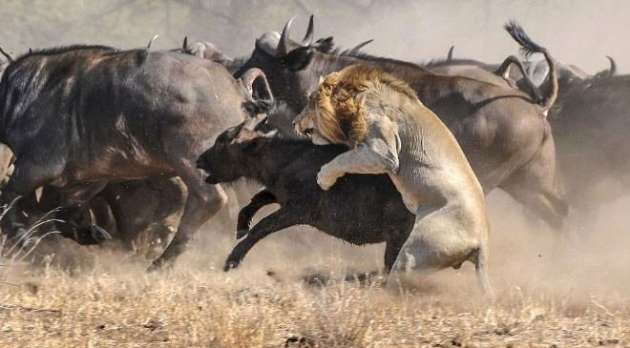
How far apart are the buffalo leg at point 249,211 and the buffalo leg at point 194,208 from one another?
99 cm

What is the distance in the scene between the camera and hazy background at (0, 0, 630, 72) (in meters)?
33.6

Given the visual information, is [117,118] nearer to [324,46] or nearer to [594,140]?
[324,46]

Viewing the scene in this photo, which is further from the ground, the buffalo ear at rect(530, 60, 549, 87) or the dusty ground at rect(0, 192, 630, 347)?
the buffalo ear at rect(530, 60, 549, 87)

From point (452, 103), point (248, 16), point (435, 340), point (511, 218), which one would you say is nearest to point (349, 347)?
point (435, 340)

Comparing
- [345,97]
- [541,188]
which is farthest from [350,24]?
[345,97]

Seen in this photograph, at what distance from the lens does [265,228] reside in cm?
899

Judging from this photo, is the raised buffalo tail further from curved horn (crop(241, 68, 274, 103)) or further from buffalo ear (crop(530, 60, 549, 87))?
curved horn (crop(241, 68, 274, 103))

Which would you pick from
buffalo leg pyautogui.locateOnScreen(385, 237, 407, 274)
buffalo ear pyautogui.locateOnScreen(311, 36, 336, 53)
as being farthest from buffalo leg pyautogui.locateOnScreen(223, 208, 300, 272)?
buffalo ear pyautogui.locateOnScreen(311, 36, 336, 53)

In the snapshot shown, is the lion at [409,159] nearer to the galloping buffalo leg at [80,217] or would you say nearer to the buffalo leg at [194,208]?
the buffalo leg at [194,208]

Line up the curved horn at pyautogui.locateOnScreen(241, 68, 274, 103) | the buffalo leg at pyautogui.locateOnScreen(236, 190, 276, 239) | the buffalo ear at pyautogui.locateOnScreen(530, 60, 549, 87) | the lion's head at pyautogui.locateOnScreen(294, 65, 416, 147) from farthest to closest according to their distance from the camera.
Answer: the buffalo ear at pyautogui.locateOnScreen(530, 60, 549, 87), the curved horn at pyautogui.locateOnScreen(241, 68, 274, 103), the buffalo leg at pyautogui.locateOnScreen(236, 190, 276, 239), the lion's head at pyautogui.locateOnScreen(294, 65, 416, 147)

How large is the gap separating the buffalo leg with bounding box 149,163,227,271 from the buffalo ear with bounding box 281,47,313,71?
231 cm

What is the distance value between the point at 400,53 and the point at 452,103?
24399 millimetres

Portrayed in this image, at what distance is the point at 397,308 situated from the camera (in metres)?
7.32

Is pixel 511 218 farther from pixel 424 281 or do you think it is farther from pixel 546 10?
pixel 546 10
